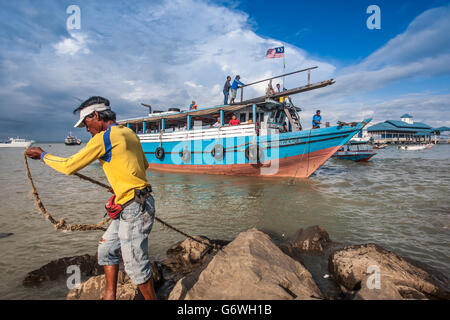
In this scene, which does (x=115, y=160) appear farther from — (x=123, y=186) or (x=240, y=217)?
(x=240, y=217)

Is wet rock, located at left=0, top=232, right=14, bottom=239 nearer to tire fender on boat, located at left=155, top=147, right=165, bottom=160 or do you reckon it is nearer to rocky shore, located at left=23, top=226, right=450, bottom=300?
rocky shore, located at left=23, top=226, right=450, bottom=300

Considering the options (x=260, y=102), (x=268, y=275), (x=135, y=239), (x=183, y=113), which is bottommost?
(x=268, y=275)

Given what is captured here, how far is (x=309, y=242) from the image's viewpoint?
4012 millimetres

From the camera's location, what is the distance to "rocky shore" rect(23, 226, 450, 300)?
2199 mm

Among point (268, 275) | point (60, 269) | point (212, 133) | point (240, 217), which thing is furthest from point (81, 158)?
point (212, 133)

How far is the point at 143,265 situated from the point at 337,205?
21.4ft

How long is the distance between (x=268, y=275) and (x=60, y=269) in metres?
3.19

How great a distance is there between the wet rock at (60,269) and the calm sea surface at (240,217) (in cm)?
14

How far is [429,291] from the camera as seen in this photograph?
261cm

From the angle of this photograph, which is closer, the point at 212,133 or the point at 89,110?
the point at 89,110

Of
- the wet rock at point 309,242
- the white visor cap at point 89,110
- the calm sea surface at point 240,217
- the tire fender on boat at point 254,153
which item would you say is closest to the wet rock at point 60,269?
the calm sea surface at point 240,217

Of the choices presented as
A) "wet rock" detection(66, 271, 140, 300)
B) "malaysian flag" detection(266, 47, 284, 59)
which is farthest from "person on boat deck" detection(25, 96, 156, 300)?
"malaysian flag" detection(266, 47, 284, 59)

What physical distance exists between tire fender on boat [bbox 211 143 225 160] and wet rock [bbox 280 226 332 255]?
28.6 ft

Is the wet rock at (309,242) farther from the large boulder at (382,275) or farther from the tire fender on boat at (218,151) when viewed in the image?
the tire fender on boat at (218,151)
